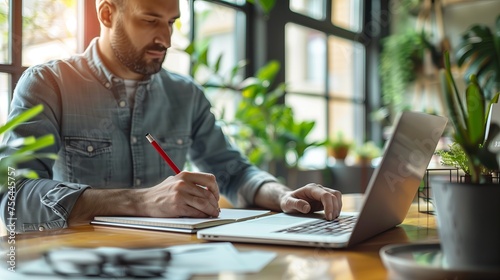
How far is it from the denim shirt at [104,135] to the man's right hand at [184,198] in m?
0.16

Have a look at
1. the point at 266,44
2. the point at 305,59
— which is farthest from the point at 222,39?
the point at 305,59

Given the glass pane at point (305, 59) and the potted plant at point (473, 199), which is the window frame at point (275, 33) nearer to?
the glass pane at point (305, 59)

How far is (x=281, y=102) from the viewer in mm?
3680

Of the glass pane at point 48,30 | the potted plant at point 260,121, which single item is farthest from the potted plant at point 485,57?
the glass pane at point 48,30

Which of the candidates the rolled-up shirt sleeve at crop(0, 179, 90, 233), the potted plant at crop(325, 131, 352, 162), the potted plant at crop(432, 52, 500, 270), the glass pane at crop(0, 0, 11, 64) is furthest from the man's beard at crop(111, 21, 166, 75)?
the potted plant at crop(325, 131, 352, 162)

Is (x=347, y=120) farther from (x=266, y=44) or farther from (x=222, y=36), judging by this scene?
(x=222, y=36)

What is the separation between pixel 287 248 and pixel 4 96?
0.66 metres

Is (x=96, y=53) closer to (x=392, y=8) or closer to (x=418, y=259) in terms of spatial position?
(x=418, y=259)

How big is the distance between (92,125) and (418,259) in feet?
3.11

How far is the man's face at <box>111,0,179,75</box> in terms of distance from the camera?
131 cm

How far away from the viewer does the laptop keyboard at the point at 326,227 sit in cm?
87

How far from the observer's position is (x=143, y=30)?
4.36 ft

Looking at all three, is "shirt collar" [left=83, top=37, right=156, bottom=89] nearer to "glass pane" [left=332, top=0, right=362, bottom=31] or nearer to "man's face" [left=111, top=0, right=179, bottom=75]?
"man's face" [left=111, top=0, right=179, bottom=75]

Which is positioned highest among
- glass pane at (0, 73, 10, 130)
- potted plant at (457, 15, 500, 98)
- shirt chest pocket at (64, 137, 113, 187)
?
potted plant at (457, 15, 500, 98)
